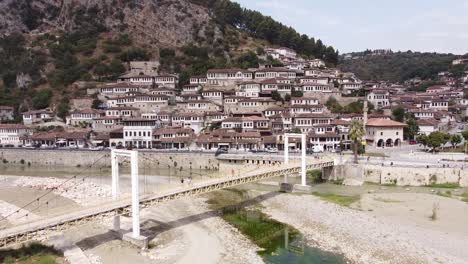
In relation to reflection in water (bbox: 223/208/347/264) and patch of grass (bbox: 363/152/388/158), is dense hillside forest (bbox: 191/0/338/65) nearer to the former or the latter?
patch of grass (bbox: 363/152/388/158)

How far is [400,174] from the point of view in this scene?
40.2 meters

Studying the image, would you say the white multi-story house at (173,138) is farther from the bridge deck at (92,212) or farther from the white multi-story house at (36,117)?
the bridge deck at (92,212)

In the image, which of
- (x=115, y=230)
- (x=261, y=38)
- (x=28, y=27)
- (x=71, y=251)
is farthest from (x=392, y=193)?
(x=28, y=27)

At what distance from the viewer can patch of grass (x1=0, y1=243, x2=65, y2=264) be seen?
21.0 metres

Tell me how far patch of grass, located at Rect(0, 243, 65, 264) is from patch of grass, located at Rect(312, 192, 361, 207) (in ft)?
70.5

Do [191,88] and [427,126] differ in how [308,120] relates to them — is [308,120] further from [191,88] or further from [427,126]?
[191,88]

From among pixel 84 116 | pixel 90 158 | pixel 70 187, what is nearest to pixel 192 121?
pixel 90 158

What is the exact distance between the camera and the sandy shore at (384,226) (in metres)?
22.2

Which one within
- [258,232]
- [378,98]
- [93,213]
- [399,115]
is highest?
[378,98]

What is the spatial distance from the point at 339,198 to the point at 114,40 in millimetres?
88082

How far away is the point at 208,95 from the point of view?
239 feet

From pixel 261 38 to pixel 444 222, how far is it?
9811cm

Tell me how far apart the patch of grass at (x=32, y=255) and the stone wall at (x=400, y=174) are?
29.8m

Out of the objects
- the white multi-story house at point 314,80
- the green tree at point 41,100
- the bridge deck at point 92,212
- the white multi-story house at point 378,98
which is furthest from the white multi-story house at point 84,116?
the white multi-story house at point 378,98
